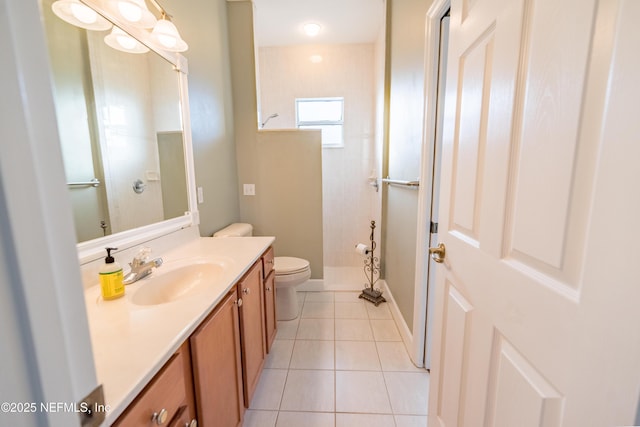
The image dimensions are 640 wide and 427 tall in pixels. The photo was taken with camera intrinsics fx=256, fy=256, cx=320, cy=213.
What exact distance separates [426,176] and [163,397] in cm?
153

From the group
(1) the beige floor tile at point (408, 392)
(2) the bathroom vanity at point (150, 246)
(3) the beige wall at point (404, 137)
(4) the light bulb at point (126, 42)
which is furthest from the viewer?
(3) the beige wall at point (404, 137)

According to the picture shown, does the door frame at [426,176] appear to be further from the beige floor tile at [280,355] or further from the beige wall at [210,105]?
the beige wall at [210,105]

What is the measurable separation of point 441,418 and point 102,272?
143cm

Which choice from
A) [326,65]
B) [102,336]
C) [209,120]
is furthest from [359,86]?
[102,336]

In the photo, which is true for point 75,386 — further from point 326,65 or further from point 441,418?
point 326,65

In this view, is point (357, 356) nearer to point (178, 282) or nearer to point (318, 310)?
point (318, 310)

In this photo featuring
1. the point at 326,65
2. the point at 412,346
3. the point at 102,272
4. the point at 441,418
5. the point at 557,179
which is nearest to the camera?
the point at 557,179

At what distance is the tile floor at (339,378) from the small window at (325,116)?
2.15 meters

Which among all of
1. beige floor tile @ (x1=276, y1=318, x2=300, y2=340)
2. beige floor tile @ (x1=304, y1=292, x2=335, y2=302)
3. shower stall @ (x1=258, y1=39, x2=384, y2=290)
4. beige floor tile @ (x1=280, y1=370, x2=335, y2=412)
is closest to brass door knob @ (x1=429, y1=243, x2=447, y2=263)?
beige floor tile @ (x1=280, y1=370, x2=335, y2=412)

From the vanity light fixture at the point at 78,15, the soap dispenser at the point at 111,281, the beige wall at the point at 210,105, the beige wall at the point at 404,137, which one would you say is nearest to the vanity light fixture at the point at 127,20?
the vanity light fixture at the point at 78,15

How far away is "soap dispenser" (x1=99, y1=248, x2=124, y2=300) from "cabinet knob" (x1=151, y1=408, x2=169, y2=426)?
48 cm

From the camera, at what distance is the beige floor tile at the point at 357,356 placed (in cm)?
172

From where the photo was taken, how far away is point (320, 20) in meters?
2.60

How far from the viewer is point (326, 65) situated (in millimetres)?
3102
